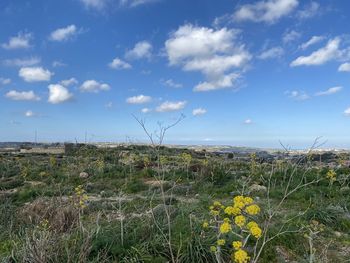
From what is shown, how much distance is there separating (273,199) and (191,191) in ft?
7.13

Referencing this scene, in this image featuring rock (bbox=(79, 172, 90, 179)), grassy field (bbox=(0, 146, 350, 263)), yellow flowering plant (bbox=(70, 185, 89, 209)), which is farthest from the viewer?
rock (bbox=(79, 172, 90, 179))

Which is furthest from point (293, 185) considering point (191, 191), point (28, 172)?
point (28, 172)

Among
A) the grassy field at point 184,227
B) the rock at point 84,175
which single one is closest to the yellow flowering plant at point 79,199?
the grassy field at point 184,227

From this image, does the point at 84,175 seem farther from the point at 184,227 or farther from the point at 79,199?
the point at 184,227

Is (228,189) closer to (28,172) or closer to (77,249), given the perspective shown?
(77,249)

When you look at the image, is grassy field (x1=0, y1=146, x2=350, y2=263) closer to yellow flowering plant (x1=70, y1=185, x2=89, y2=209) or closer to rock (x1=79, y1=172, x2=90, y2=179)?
yellow flowering plant (x1=70, y1=185, x2=89, y2=209)

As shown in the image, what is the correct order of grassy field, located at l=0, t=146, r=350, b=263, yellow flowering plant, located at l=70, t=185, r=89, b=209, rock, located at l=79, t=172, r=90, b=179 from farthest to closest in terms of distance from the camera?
rock, located at l=79, t=172, r=90, b=179 < yellow flowering plant, located at l=70, t=185, r=89, b=209 < grassy field, located at l=0, t=146, r=350, b=263

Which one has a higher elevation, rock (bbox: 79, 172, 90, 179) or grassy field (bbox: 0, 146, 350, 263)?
rock (bbox: 79, 172, 90, 179)

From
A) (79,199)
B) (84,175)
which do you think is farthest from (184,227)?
(84,175)

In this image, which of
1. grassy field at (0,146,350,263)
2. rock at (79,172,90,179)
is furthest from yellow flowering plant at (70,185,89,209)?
rock at (79,172,90,179)

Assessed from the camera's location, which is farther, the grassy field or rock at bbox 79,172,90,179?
rock at bbox 79,172,90,179

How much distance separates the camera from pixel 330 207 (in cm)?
728

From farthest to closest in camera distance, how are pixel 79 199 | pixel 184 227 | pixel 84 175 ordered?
pixel 84 175, pixel 79 199, pixel 184 227

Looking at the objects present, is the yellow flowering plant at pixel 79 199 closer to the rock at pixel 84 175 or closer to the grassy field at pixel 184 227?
the grassy field at pixel 184 227
